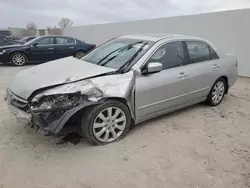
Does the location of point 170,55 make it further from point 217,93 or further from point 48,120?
point 48,120

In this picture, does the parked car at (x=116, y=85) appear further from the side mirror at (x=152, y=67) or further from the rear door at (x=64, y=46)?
the rear door at (x=64, y=46)

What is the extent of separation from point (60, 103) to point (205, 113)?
2905mm

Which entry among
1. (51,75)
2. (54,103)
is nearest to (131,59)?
(51,75)

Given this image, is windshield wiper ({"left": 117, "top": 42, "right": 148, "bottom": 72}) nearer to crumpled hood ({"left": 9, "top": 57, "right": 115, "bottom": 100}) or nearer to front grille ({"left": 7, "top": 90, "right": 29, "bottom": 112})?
crumpled hood ({"left": 9, "top": 57, "right": 115, "bottom": 100})

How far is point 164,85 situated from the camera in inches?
154

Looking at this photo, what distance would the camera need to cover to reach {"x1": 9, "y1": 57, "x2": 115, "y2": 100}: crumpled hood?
3.17 m

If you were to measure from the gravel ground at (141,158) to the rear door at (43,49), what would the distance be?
7380 mm

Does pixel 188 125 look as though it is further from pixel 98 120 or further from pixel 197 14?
pixel 197 14

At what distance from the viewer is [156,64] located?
145 inches

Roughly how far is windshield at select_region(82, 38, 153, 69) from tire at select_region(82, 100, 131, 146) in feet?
2.18

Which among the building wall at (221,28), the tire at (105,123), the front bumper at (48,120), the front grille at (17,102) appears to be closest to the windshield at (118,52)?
the tire at (105,123)

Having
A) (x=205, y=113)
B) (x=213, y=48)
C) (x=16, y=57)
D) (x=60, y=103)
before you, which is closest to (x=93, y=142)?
(x=60, y=103)

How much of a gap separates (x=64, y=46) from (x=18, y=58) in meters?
2.12

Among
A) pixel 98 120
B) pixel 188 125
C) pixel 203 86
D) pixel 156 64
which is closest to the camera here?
pixel 98 120
